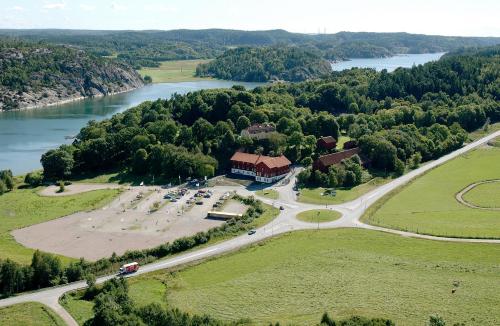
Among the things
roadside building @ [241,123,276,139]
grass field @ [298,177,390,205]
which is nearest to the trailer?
grass field @ [298,177,390,205]

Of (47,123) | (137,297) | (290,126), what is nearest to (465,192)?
(290,126)

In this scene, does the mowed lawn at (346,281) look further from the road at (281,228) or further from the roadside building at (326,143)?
the roadside building at (326,143)

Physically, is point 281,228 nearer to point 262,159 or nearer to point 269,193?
point 269,193

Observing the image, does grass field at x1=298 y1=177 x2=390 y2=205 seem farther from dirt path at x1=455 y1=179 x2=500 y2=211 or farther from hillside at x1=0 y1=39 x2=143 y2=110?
hillside at x1=0 y1=39 x2=143 y2=110

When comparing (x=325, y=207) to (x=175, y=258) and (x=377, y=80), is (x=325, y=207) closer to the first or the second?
(x=175, y=258)

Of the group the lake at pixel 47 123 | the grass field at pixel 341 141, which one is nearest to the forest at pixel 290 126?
the grass field at pixel 341 141
